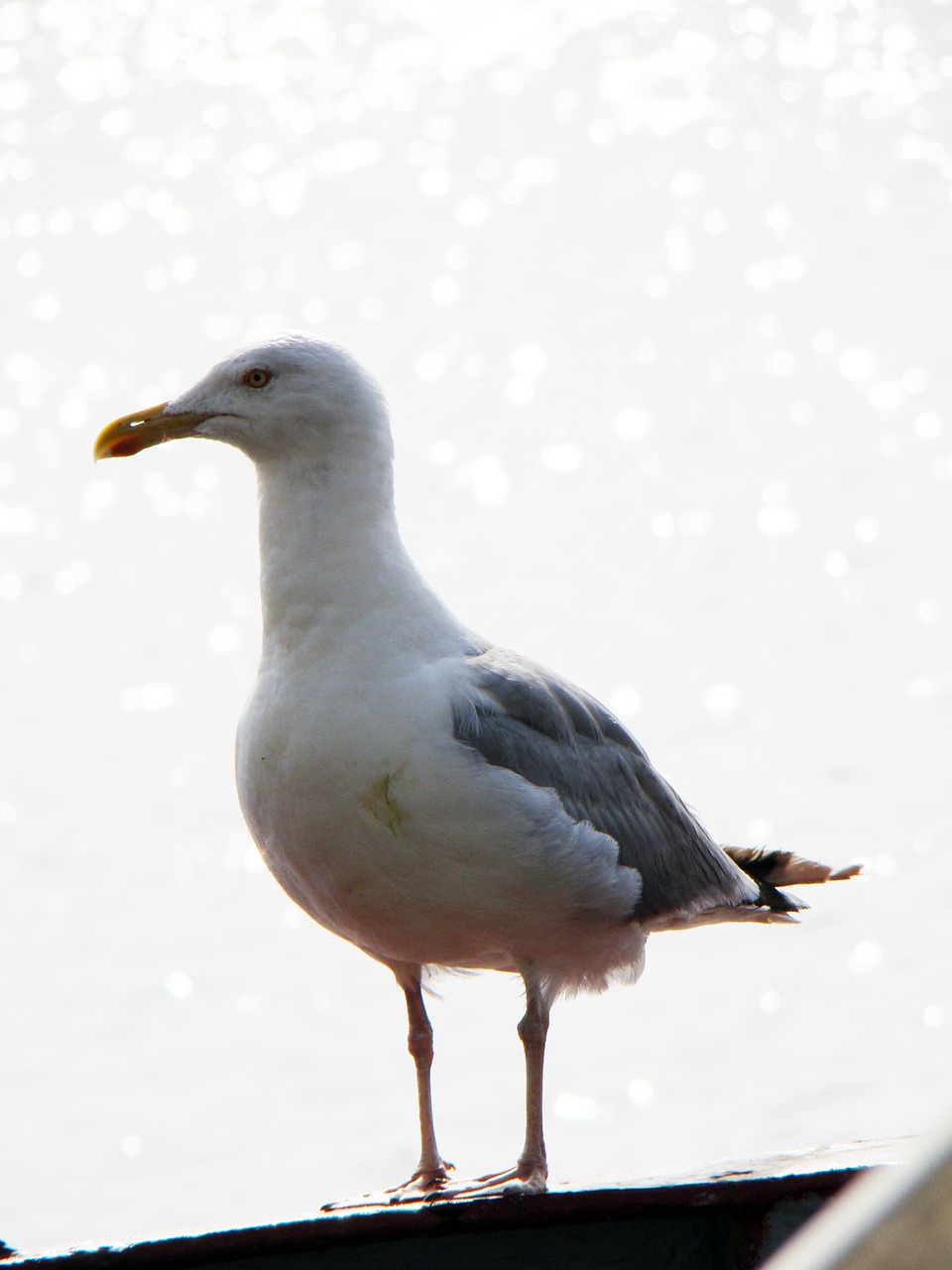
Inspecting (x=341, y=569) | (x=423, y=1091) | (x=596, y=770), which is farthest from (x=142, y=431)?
(x=423, y=1091)

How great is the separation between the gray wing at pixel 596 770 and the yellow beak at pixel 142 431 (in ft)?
2.32

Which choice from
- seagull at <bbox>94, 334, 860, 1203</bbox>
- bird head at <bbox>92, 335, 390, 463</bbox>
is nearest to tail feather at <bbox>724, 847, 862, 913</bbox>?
seagull at <bbox>94, 334, 860, 1203</bbox>

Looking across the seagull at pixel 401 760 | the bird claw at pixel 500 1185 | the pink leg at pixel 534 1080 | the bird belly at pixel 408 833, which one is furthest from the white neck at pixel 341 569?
the bird claw at pixel 500 1185

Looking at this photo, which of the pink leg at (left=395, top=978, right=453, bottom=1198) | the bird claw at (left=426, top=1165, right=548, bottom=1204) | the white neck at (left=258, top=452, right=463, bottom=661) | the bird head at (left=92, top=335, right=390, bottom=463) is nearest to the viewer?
the bird claw at (left=426, top=1165, right=548, bottom=1204)

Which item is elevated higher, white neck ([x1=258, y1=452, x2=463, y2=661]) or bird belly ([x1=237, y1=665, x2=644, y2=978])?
white neck ([x1=258, y1=452, x2=463, y2=661])

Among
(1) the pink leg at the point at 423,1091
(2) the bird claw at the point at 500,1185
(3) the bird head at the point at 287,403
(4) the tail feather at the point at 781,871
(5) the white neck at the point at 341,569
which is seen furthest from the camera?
(4) the tail feather at the point at 781,871

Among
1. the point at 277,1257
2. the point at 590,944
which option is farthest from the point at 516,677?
the point at 277,1257

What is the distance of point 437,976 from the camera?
3342 mm

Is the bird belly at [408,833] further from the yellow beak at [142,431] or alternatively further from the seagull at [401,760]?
the yellow beak at [142,431]

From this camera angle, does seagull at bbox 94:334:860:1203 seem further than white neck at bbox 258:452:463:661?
No

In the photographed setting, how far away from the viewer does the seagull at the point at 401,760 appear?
276 cm

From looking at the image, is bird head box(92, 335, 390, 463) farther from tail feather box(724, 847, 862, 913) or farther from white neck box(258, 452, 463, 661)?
tail feather box(724, 847, 862, 913)

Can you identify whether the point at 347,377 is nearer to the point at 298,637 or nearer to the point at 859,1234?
the point at 298,637

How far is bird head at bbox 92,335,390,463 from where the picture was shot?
9.85ft
